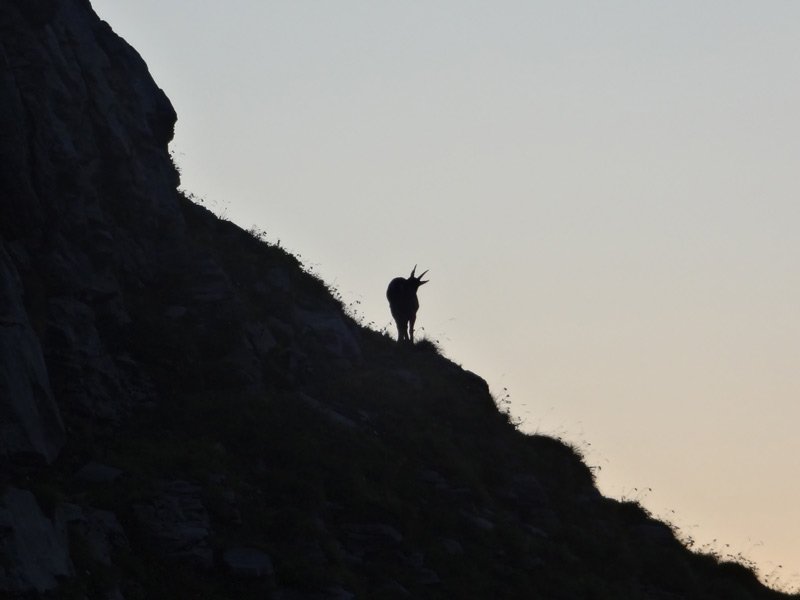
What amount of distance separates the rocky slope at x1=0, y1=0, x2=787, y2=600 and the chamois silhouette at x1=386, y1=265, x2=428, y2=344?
7.73 ft

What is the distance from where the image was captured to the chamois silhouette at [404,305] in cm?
3700

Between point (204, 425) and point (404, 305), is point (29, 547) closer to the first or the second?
point (204, 425)

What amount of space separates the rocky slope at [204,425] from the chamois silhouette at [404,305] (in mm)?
2356

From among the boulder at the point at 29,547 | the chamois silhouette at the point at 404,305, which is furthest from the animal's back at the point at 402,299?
the boulder at the point at 29,547

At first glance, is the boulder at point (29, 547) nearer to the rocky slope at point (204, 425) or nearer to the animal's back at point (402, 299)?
the rocky slope at point (204, 425)

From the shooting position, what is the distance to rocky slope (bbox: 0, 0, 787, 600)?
18.5 metres

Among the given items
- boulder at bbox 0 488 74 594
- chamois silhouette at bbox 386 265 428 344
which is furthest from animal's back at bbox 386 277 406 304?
boulder at bbox 0 488 74 594

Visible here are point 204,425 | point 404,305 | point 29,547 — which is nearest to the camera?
point 29,547

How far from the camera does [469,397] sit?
32.8m

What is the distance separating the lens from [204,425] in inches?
923

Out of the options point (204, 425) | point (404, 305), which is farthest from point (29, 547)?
point (404, 305)

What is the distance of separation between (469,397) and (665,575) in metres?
7.31

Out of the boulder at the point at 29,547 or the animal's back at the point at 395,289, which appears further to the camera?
the animal's back at the point at 395,289

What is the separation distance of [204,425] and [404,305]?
47.5 feet
